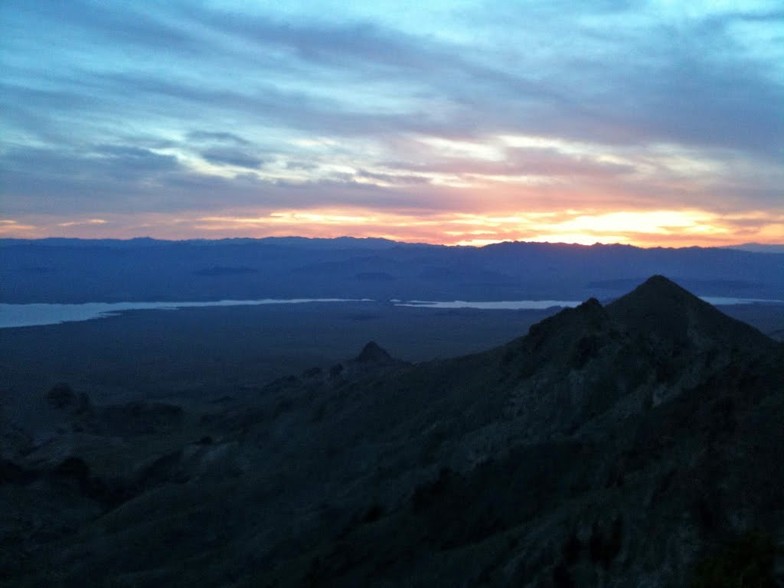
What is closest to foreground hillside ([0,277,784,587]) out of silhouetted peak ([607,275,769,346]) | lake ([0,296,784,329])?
silhouetted peak ([607,275,769,346])

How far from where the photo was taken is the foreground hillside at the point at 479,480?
42.4 ft

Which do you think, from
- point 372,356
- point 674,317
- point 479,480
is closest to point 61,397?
point 372,356

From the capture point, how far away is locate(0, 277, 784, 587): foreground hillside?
1292 cm

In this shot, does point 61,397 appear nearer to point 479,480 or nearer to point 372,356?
point 372,356

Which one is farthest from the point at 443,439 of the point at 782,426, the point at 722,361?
the point at 782,426

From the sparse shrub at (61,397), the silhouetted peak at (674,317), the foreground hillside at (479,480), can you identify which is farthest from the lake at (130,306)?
the silhouetted peak at (674,317)

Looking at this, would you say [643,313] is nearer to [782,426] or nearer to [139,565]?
[782,426]

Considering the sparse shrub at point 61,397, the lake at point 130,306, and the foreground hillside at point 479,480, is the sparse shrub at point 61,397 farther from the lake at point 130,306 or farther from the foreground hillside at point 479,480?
the lake at point 130,306

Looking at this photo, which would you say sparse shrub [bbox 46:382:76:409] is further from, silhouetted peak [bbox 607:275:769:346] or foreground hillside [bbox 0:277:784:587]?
silhouetted peak [bbox 607:275:769:346]

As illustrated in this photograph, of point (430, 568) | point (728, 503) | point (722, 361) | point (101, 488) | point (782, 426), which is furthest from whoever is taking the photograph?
point (101, 488)

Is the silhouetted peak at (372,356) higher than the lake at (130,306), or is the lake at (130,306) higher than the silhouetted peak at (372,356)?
the silhouetted peak at (372,356)

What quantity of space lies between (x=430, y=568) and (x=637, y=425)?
6.02 m

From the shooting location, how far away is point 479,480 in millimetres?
18891

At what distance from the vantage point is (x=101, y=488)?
31.1m
